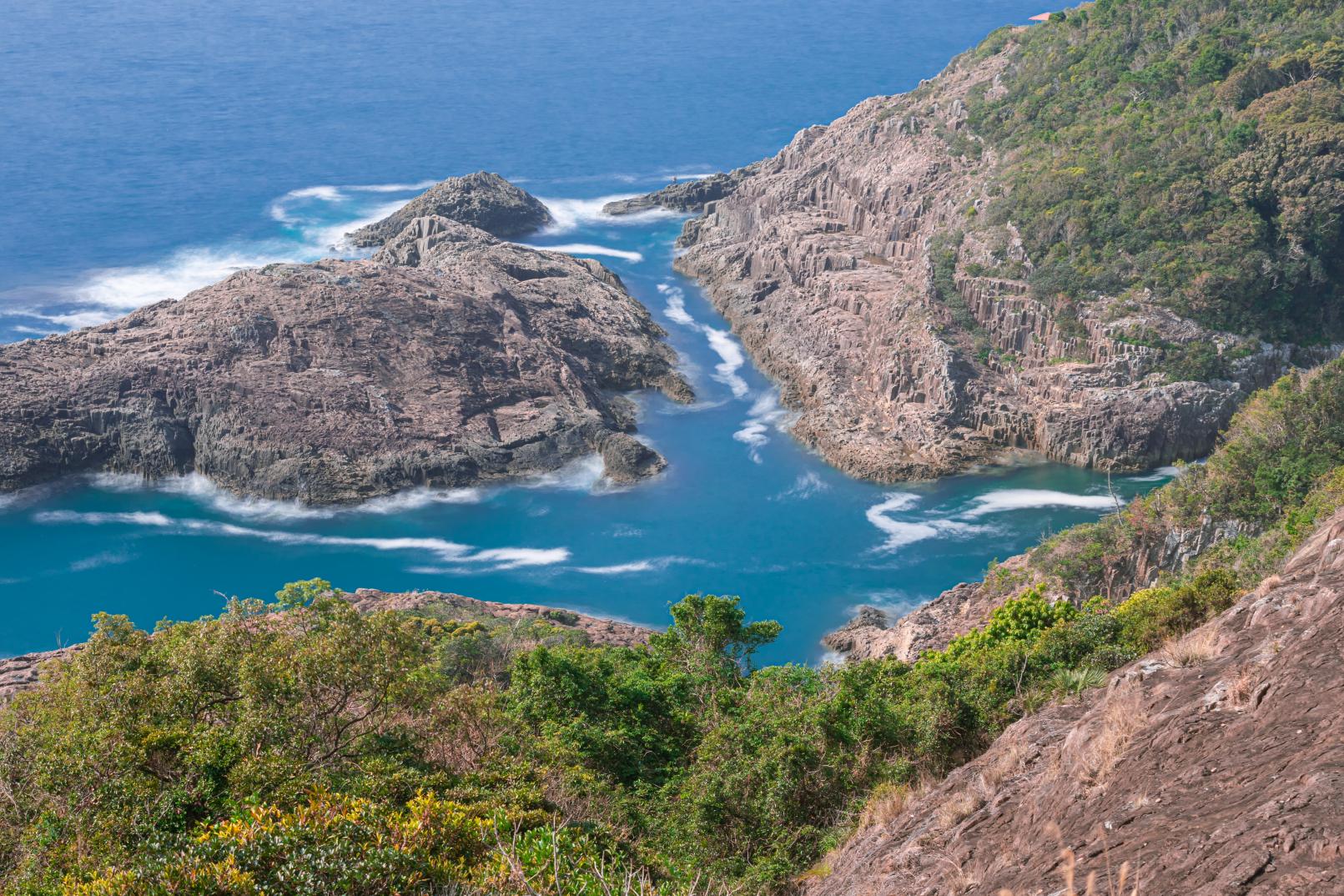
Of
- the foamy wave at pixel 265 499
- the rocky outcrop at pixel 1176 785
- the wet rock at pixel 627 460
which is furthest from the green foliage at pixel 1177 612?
the foamy wave at pixel 265 499

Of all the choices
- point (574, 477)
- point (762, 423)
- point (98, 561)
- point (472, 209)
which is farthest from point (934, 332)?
point (98, 561)

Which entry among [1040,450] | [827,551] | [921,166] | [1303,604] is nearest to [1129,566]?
[827,551]

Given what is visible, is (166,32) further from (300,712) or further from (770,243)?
(300,712)

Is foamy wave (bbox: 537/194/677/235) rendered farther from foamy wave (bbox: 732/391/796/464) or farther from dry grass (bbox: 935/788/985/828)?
dry grass (bbox: 935/788/985/828)

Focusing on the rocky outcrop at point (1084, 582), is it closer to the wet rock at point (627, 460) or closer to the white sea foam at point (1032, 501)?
the white sea foam at point (1032, 501)

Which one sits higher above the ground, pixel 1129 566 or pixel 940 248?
pixel 940 248

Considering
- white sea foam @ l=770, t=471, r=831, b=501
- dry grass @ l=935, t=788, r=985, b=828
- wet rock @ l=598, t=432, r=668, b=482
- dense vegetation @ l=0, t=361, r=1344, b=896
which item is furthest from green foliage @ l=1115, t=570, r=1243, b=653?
wet rock @ l=598, t=432, r=668, b=482
